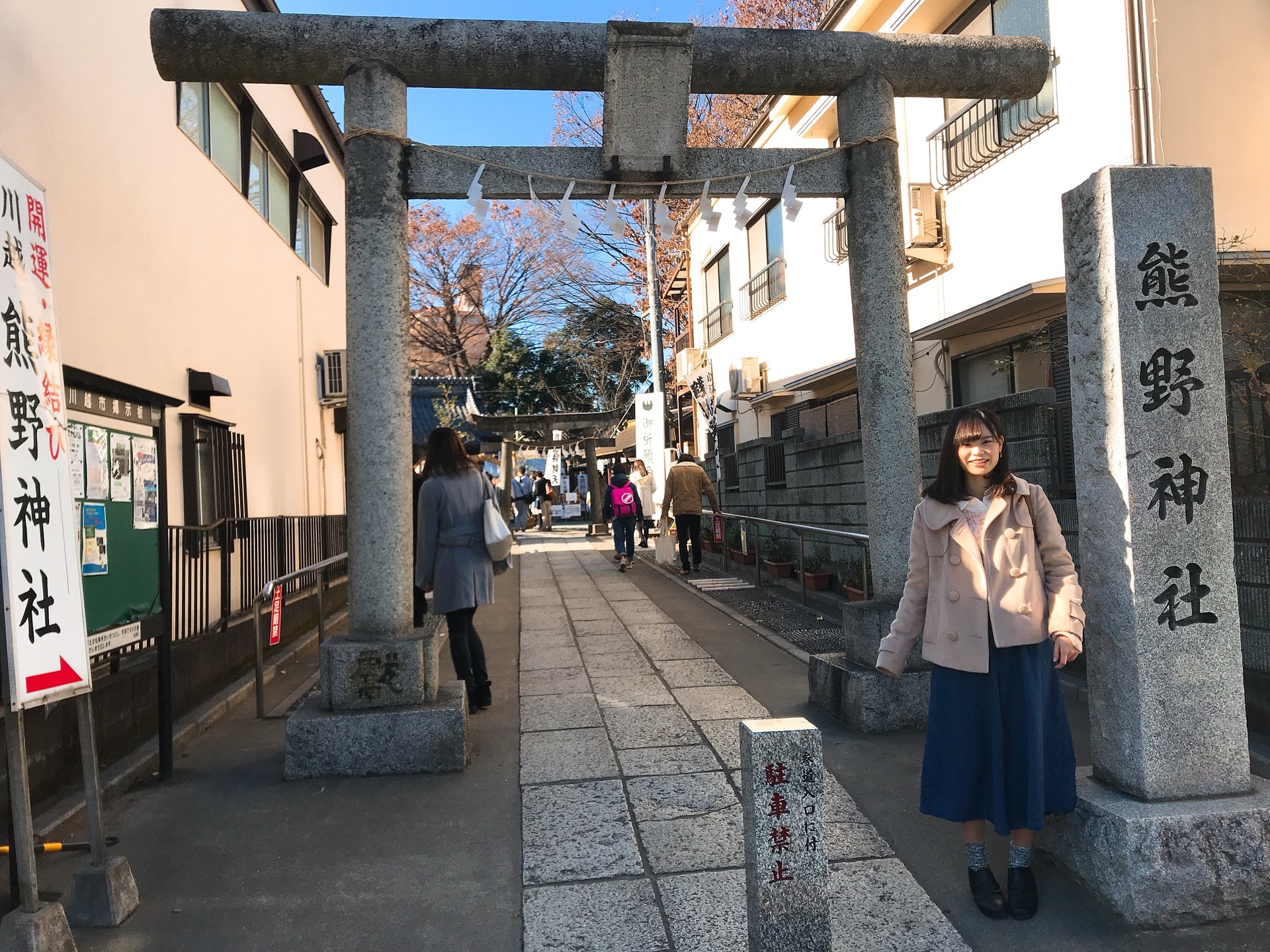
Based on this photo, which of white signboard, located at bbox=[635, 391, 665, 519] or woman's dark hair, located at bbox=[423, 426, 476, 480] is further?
white signboard, located at bbox=[635, 391, 665, 519]

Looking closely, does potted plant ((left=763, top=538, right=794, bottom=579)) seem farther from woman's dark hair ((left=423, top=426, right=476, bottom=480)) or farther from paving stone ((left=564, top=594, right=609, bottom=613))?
woman's dark hair ((left=423, top=426, right=476, bottom=480))

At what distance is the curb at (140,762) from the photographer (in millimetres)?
4152

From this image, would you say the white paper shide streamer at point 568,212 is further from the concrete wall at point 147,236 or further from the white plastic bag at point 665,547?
the white plastic bag at point 665,547

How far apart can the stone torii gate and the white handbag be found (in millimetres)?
732

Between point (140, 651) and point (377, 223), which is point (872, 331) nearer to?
point (377, 223)

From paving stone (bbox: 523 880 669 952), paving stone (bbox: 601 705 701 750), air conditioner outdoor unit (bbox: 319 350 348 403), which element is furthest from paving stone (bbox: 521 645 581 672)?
air conditioner outdoor unit (bbox: 319 350 348 403)

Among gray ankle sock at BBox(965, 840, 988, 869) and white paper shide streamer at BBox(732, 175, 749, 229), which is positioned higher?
white paper shide streamer at BBox(732, 175, 749, 229)

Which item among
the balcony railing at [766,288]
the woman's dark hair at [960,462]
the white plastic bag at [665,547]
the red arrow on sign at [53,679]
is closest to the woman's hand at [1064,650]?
the woman's dark hair at [960,462]

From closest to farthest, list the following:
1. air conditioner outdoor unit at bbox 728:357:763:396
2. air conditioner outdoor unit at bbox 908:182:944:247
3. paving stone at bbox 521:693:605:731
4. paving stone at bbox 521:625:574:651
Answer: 1. paving stone at bbox 521:693:605:731
2. paving stone at bbox 521:625:574:651
3. air conditioner outdoor unit at bbox 908:182:944:247
4. air conditioner outdoor unit at bbox 728:357:763:396

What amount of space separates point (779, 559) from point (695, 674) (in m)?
5.99

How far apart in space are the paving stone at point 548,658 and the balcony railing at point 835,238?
6.54m

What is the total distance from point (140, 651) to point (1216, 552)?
5862mm

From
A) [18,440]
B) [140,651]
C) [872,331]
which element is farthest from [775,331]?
[18,440]

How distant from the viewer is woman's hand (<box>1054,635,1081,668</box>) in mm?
3180
